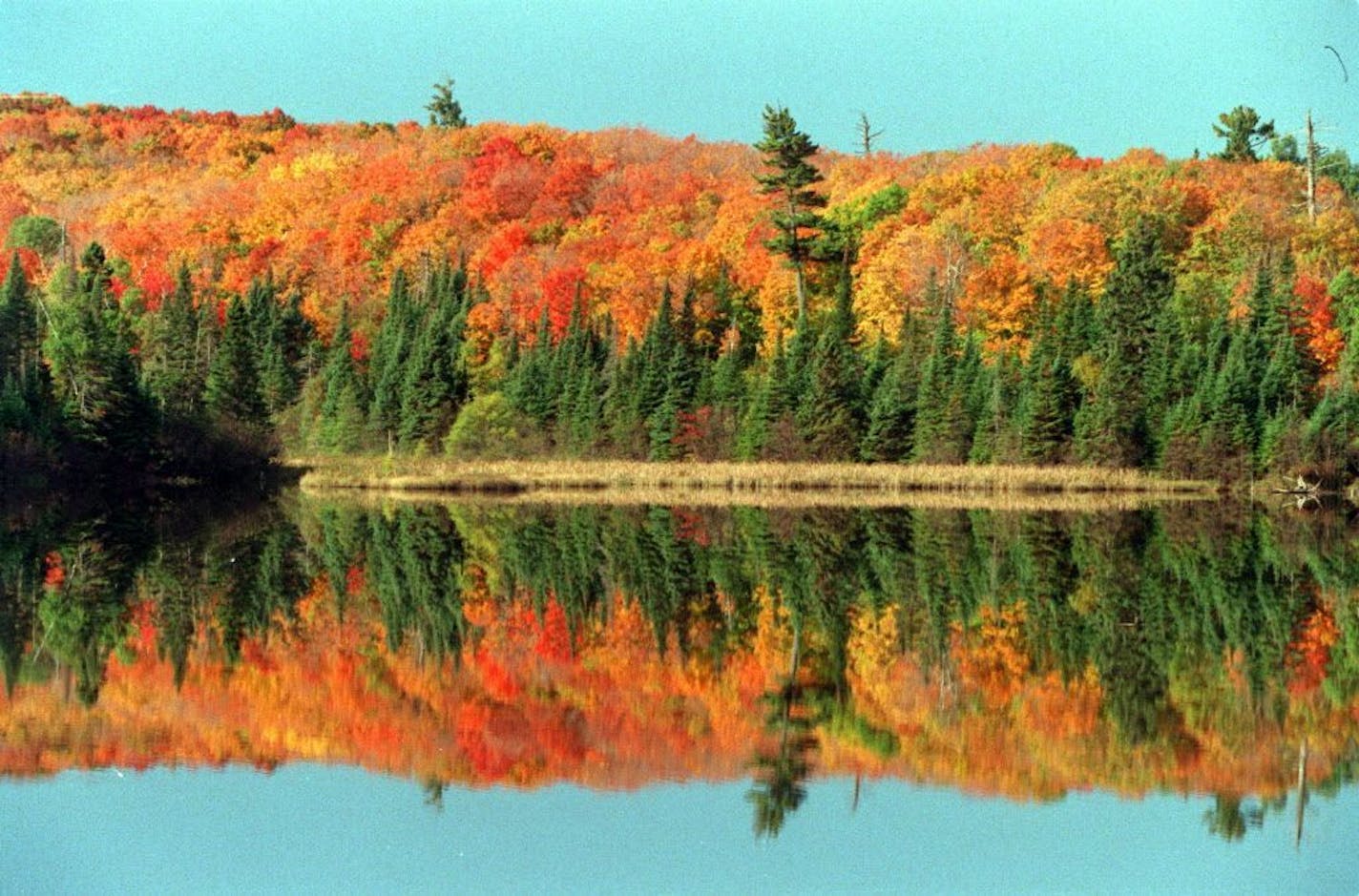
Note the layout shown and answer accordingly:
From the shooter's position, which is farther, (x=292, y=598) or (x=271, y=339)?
(x=271, y=339)

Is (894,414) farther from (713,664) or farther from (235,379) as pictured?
(713,664)

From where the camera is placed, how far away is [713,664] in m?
17.6

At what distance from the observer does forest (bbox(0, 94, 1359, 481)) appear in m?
54.6

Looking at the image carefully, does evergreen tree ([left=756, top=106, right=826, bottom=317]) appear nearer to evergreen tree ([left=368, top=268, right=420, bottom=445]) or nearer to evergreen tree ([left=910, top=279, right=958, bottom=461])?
evergreen tree ([left=910, top=279, right=958, bottom=461])

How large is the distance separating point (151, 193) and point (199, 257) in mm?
12455

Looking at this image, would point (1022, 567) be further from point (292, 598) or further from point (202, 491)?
point (202, 491)

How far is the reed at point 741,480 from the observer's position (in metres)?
50.8

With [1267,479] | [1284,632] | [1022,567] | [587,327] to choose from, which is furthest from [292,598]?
[587,327]

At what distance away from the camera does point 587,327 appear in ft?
237

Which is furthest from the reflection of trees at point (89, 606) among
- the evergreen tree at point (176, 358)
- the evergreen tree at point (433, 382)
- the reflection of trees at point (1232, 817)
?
the evergreen tree at point (433, 382)

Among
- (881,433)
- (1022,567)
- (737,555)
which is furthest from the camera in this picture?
(881,433)

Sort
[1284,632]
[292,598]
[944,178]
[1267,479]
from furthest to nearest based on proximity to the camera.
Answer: [944,178] → [1267,479] → [292,598] → [1284,632]

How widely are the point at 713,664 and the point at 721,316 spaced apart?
5685cm

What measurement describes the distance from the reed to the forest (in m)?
2.29
